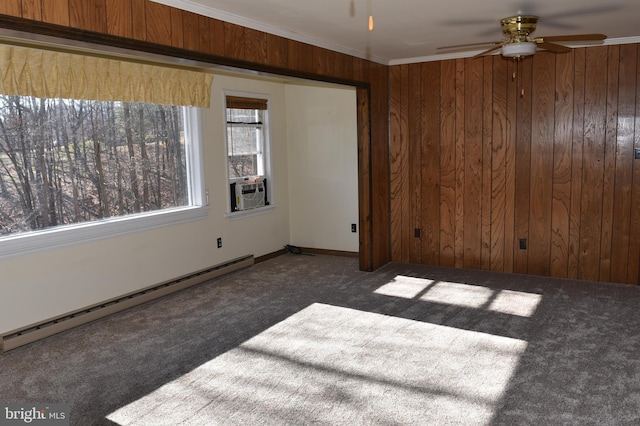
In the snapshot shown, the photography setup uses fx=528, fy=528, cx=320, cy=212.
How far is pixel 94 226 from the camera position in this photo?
178 inches

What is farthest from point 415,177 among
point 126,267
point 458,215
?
point 126,267

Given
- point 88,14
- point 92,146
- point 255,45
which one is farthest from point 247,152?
point 88,14

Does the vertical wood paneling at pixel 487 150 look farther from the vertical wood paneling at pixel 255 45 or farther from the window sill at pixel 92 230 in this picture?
the window sill at pixel 92 230

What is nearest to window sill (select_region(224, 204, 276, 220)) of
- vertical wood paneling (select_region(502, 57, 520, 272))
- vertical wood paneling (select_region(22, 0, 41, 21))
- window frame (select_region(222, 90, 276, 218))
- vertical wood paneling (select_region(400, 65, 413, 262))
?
window frame (select_region(222, 90, 276, 218))

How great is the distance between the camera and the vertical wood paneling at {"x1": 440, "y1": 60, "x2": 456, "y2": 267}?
571 centimetres

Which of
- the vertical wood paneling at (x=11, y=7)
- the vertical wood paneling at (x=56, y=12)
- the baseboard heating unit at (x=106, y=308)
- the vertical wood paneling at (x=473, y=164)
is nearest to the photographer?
the vertical wood paneling at (x=11, y=7)

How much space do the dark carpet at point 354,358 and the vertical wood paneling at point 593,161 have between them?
33cm

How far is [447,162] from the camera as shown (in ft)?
19.1

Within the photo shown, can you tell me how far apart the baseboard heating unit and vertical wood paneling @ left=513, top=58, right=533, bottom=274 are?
3.06 metres

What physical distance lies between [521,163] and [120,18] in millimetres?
4125

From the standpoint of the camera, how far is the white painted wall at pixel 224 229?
418cm

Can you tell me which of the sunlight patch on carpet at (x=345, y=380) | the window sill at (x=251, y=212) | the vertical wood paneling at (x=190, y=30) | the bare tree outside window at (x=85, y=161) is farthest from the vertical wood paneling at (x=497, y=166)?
the vertical wood paneling at (x=190, y=30)

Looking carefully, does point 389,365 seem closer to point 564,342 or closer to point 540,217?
point 564,342

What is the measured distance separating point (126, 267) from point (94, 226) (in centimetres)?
51
